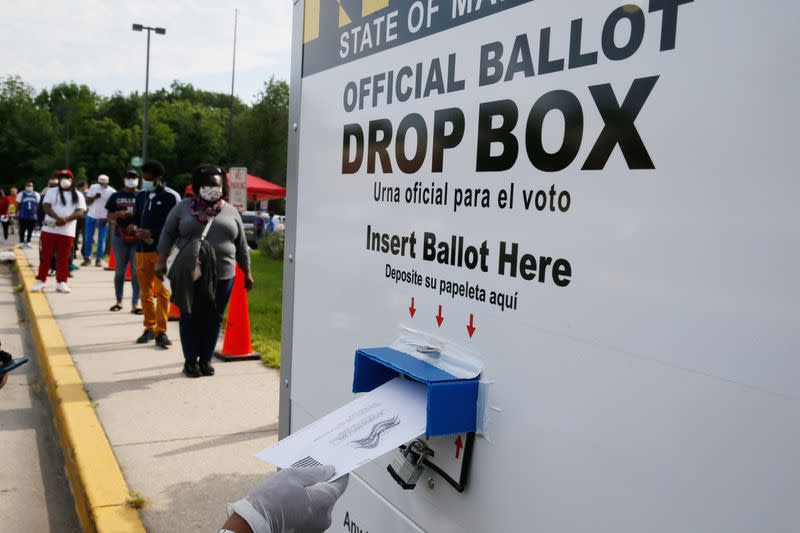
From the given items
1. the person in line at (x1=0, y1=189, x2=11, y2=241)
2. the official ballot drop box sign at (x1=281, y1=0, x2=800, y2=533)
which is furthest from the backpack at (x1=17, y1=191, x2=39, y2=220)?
the official ballot drop box sign at (x1=281, y1=0, x2=800, y2=533)

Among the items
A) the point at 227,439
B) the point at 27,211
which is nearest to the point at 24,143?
the point at 27,211

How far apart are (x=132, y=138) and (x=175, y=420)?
82.4 meters

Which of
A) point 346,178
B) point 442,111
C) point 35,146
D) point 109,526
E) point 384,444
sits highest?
point 35,146

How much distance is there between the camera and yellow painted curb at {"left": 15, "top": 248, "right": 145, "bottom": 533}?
3.95 meters

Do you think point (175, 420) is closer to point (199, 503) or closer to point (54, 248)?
point (199, 503)

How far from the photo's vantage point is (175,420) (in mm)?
5758

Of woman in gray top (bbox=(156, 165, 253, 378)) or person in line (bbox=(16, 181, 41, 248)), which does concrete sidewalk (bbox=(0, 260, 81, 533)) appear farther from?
person in line (bbox=(16, 181, 41, 248))

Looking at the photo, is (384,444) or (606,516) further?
(384,444)

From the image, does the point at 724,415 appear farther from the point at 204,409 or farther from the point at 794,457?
the point at 204,409

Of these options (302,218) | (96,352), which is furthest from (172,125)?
(302,218)

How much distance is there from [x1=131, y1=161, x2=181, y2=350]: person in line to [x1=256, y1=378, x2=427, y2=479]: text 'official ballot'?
6599 mm

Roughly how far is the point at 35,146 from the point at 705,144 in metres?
96.8

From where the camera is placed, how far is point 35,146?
87000 mm

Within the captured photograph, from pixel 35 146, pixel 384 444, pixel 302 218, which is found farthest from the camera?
pixel 35 146
